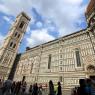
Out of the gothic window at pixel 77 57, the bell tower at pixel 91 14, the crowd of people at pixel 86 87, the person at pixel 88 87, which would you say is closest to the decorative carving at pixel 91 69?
the gothic window at pixel 77 57

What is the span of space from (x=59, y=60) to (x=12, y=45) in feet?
63.1

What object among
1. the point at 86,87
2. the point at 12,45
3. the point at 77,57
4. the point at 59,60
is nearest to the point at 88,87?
the point at 86,87

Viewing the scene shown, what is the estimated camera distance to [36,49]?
29062 mm

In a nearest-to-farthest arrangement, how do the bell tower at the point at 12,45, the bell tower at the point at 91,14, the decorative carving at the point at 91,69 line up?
the decorative carving at the point at 91,69, the bell tower at the point at 91,14, the bell tower at the point at 12,45

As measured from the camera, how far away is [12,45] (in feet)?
117

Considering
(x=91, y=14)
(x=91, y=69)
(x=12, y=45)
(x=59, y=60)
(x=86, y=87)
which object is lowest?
(x=86, y=87)

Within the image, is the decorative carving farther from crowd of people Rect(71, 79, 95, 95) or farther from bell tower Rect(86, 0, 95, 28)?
crowd of people Rect(71, 79, 95, 95)

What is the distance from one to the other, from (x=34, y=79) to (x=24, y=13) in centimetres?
2580

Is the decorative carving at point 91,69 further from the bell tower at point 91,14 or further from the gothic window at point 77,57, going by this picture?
the bell tower at point 91,14

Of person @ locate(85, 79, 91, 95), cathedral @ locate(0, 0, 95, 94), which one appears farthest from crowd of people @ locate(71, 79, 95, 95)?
cathedral @ locate(0, 0, 95, 94)

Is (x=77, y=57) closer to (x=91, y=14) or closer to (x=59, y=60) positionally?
(x=59, y=60)

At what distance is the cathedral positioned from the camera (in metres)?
17.9

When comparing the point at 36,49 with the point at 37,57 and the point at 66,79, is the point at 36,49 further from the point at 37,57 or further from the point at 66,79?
the point at 66,79

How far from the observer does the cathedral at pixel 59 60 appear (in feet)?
58.6
